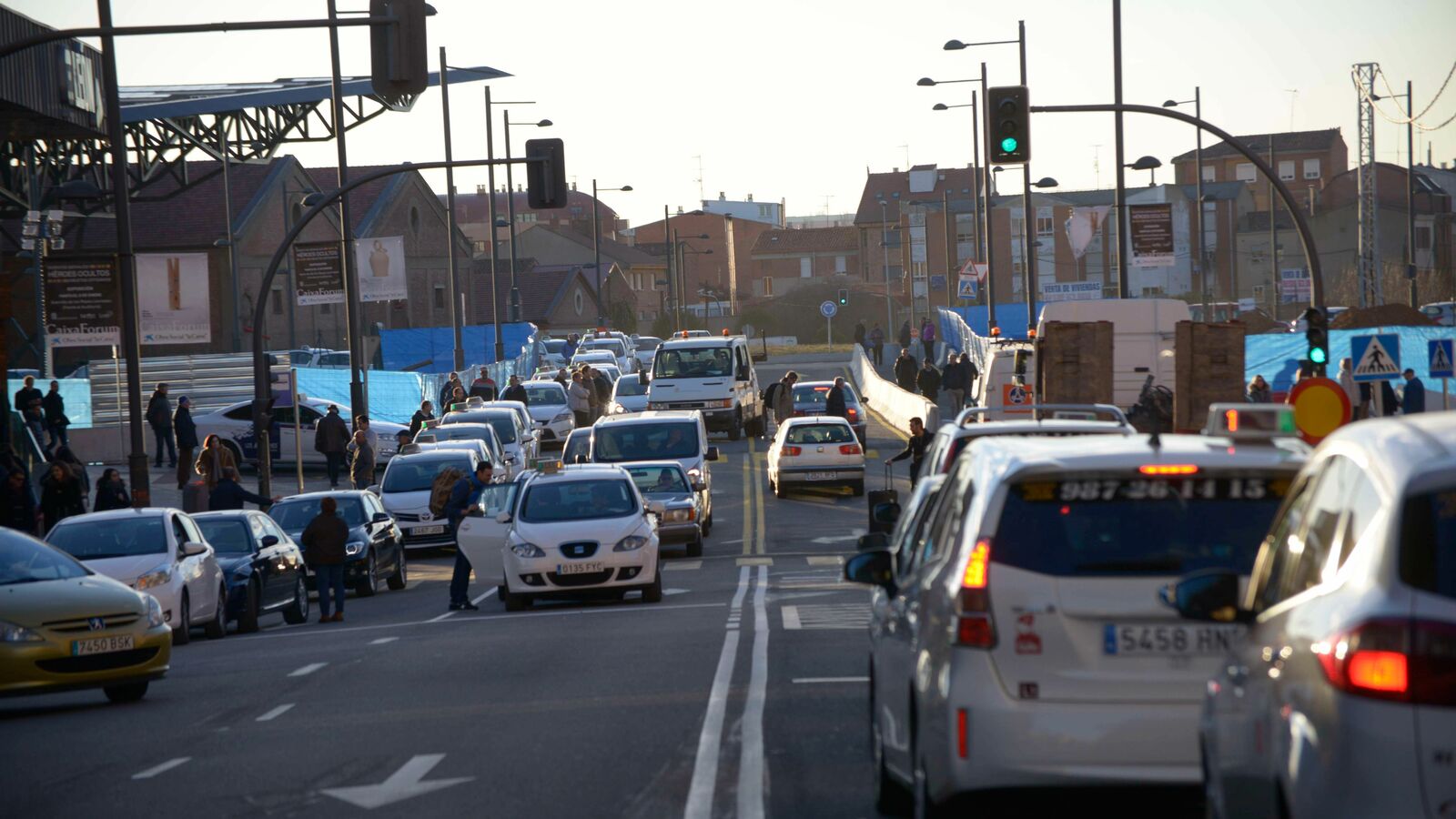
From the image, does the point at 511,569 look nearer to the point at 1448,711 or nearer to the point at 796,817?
the point at 796,817

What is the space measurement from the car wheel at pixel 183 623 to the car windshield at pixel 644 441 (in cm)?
1383

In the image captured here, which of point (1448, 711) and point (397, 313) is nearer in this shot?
point (1448, 711)

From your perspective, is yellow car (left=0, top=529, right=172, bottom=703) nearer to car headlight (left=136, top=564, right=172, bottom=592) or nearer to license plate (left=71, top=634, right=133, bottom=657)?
license plate (left=71, top=634, right=133, bottom=657)

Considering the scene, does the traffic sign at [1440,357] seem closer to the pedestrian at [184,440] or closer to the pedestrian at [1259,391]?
the pedestrian at [1259,391]

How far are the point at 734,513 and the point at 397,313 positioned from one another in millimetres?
58958

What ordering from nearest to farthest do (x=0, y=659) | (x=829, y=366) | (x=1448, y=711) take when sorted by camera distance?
1. (x=1448, y=711)
2. (x=0, y=659)
3. (x=829, y=366)

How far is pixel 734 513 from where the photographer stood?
3606 centimetres

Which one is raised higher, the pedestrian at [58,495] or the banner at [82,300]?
the banner at [82,300]

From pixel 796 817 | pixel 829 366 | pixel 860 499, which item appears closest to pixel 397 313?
pixel 829 366

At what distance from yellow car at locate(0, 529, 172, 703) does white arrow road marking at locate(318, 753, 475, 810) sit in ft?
15.7

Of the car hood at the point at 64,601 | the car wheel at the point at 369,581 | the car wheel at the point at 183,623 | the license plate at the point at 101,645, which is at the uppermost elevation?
the car hood at the point at 64,601

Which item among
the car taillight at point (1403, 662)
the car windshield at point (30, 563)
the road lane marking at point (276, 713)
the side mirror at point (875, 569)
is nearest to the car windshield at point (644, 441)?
the car windshield at point (30, 563)

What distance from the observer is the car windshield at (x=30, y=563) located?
15.3 meters

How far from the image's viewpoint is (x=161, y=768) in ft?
37.8
